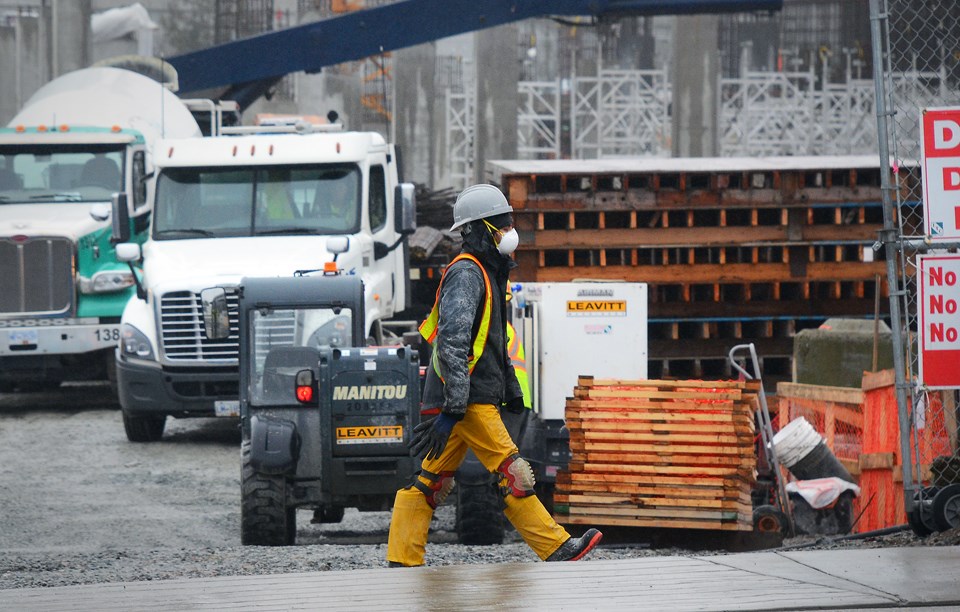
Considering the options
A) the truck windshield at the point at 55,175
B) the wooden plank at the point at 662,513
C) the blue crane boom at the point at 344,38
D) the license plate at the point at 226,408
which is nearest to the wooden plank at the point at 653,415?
the wooden plank at the point at 662,513

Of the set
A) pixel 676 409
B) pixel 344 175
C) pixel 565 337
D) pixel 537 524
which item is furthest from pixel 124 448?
pixel 537 524

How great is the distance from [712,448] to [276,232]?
252 inches

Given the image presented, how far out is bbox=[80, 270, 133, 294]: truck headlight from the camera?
16.8m

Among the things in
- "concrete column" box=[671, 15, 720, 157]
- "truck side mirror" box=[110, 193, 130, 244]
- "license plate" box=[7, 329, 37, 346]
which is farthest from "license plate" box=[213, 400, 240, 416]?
"concrete column" box=[671, 15, 720, 157]

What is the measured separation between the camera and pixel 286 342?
10867mm

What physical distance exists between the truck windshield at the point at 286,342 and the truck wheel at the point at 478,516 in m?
1.44

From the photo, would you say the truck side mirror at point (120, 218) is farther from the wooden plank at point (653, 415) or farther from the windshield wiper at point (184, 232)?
the wooden plank at point (653, 415)

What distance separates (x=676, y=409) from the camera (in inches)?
393

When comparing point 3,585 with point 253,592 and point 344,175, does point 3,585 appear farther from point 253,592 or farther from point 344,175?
point 344,175

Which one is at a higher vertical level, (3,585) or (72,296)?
(72,296)

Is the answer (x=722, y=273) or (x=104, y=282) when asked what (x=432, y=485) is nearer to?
(x=722, y=273)

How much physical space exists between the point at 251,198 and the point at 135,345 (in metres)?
1.93

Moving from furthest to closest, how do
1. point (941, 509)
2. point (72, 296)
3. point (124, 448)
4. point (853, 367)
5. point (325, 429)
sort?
point (72, 296), point (124, 448), point (853, 367), point (325, 429), point (941, 509)

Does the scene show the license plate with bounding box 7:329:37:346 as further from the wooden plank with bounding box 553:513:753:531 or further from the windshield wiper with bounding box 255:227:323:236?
the wooden plank with bounding box 553:513:753:531
